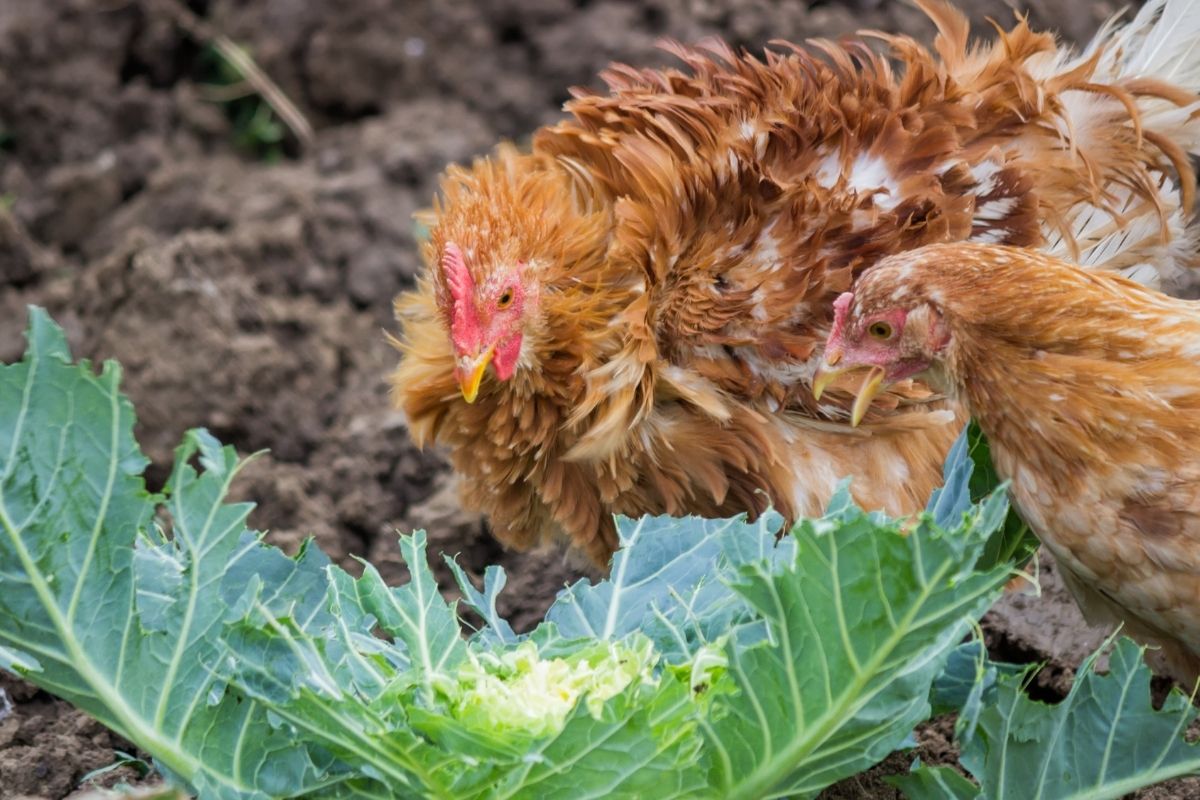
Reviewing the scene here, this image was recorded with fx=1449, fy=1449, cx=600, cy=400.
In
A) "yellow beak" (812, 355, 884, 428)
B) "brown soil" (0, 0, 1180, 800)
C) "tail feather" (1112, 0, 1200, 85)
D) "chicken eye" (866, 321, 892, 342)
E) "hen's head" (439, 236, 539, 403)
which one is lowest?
"brown soil" (0, 0, 1180, 800)

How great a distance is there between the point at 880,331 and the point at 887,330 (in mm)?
18

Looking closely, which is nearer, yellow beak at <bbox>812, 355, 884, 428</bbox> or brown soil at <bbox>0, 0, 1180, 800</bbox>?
yellow beak at <bbox>812, 355, 884, 428</bbox>

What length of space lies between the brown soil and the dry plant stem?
1.8 inches

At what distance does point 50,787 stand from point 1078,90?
2.73 m

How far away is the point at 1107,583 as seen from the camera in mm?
2420

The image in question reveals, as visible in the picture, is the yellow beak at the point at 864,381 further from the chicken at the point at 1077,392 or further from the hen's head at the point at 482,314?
the hen's head at the point at 482,314

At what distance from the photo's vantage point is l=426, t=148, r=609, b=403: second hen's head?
309cm

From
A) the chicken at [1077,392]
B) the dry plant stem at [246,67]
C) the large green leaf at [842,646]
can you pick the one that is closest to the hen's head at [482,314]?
the chicken at [1077,392]

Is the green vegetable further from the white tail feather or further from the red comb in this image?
the white tail feather

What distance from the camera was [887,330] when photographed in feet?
8.36

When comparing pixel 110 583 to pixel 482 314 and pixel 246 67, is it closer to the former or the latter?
pixel 482 314

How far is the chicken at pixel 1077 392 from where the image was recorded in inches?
92.4

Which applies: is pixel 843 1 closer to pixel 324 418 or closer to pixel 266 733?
pixel 324 418

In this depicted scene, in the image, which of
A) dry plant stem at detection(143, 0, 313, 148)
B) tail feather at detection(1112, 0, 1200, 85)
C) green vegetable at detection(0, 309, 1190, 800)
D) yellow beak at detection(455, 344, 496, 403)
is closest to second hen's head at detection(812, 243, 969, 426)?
green vegetable at detection(0, 309, 1190, 800)
